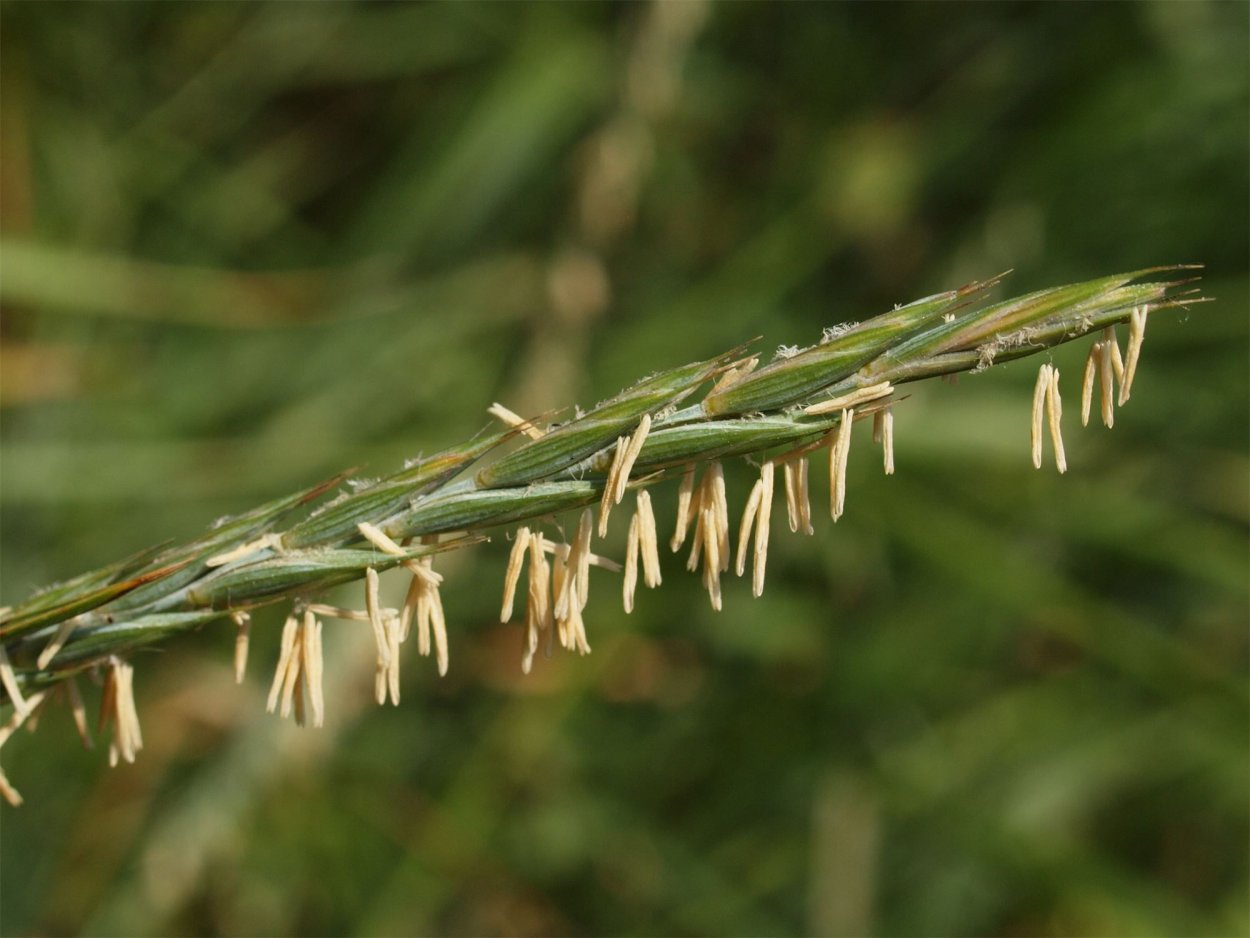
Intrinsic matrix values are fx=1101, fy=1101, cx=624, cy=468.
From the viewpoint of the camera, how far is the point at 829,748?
1.92 metres

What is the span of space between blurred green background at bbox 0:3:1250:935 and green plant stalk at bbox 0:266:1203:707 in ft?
3.90

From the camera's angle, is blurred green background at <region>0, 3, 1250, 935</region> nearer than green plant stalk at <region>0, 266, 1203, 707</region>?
No

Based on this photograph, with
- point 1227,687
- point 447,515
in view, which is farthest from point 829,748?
point 447,515

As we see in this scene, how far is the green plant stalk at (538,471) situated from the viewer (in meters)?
0.50

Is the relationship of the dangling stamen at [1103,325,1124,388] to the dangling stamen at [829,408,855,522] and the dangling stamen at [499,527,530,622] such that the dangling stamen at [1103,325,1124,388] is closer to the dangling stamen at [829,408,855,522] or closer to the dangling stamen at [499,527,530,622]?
the dangling stamen at [829,408,855,522]

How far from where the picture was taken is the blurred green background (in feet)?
5.96

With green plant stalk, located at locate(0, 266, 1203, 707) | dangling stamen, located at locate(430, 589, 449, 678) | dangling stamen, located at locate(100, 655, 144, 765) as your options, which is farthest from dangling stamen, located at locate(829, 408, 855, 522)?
dangling stamen, located at locate(100, 655, 144, 765)

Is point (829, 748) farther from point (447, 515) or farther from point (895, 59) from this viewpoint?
point (447, 515)

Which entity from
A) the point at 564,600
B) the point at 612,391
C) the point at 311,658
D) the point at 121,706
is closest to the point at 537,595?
the point at 564,600

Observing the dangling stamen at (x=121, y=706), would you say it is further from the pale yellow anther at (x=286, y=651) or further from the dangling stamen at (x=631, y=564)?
the dangling stamen at (x=631, y=564)

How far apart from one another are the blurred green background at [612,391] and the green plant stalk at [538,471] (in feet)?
3.90

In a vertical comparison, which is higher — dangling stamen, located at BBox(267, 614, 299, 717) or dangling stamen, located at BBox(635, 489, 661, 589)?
dangling stamen, located at BBox(635, 489, 661, 589)

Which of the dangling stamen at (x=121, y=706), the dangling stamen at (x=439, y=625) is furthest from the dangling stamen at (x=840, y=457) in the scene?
the dangling stamen at (x=121, y=706)

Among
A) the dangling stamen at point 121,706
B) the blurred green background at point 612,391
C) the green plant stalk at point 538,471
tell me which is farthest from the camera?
the blurred green background at point 612,391
